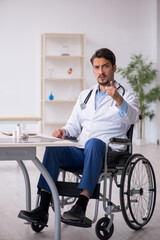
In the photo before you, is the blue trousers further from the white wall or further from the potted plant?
the white wall

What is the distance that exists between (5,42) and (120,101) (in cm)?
648

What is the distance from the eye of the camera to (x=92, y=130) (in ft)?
9.32

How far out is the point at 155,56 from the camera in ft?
29.7

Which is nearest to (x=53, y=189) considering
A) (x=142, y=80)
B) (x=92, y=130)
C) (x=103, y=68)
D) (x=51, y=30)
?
(x=92, y=130)

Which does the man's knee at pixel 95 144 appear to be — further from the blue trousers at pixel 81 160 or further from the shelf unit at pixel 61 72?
the shelf unit at pixel 61 72

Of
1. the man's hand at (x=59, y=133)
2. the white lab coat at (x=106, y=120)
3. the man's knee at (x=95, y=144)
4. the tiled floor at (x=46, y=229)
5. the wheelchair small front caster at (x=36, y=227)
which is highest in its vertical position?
the white lab coat at (x=106, y=120)

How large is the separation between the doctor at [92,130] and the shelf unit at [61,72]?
5.82 meters

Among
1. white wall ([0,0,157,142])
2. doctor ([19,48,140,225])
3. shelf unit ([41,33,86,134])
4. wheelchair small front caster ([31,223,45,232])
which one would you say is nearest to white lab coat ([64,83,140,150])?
doctor ([19,48,140,225])

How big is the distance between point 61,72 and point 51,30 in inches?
34.4

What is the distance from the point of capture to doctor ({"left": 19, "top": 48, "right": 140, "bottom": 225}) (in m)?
2.42

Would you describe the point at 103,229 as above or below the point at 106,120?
below

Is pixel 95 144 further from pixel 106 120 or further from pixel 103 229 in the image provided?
pixel 103 229

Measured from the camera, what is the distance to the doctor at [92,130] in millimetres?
2420

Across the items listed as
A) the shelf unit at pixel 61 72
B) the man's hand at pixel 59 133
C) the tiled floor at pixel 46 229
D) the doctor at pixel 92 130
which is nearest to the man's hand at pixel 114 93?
the doctor at pixel 92 130
